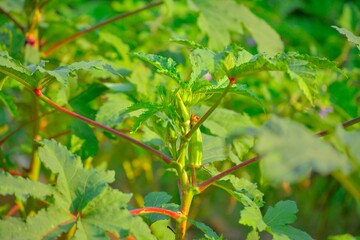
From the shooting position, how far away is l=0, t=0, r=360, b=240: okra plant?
0.82m

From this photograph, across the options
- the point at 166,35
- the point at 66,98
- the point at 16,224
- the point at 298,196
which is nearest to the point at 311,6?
the point at 298,196

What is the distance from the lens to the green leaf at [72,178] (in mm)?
882

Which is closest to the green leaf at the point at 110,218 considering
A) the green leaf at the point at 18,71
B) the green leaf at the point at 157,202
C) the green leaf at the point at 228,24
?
the green leaf at the point at 157,202

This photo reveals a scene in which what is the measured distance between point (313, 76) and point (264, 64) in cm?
8

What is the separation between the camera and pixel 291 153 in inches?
22.9

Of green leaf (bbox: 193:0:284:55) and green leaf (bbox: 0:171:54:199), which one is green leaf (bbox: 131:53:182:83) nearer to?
green leaf (bbox: 0:171:54:199)

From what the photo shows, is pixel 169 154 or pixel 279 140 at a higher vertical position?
pixel 279 140

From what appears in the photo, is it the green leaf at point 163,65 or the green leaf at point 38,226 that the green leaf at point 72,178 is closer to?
the green leaf at point 38,226

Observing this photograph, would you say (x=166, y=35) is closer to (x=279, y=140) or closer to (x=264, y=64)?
(x=264, y=64)

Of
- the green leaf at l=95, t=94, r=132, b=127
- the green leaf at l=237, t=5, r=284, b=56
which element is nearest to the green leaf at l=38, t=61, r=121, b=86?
the green leaf at l=95, t=94, r=132, b=127

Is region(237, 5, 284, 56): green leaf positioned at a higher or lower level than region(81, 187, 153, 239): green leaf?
lower

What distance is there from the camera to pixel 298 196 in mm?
2650

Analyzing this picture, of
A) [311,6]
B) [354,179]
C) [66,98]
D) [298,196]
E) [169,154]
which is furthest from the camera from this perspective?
[311,6]

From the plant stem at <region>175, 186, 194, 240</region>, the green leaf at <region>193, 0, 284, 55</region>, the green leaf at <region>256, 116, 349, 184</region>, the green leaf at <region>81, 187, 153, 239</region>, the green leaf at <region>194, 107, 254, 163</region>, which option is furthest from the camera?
the green leaf at <region>193, 0, 284, 55</region>
